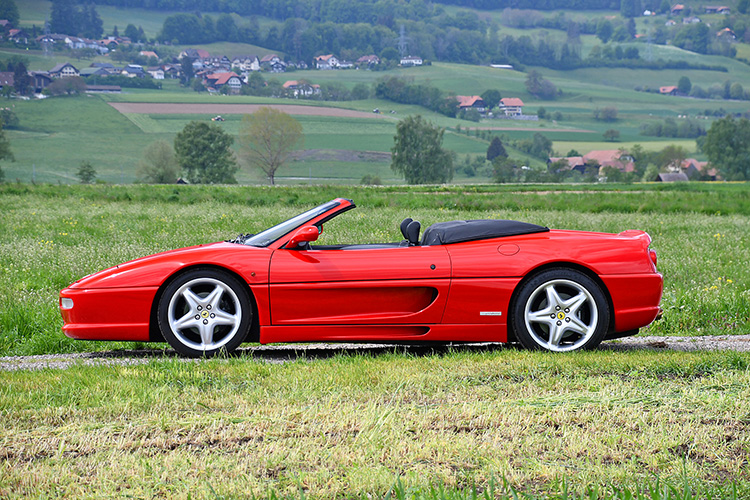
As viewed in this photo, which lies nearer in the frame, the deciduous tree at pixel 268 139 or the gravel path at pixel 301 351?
the gravel path at pixel 301 351

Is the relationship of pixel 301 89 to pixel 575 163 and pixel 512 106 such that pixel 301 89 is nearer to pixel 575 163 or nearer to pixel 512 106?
pixel 512 106

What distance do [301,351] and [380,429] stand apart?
264cm

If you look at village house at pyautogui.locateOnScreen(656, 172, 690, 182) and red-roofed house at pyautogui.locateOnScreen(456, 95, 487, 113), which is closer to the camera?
village house at pyautogui.locateOnScreen(656, 172, 690, 182)

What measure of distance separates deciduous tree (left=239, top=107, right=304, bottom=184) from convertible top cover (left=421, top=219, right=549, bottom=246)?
100 m

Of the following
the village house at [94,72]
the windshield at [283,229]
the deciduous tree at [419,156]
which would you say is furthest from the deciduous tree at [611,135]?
the windshield at [283,229]

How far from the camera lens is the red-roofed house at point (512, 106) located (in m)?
189

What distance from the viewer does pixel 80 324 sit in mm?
5562

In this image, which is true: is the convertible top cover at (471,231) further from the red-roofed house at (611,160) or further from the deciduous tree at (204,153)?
the red-roofed house at (611,160)

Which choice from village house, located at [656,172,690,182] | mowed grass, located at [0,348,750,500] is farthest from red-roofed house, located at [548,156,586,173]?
mowed grass, located at [0,348,750,500]

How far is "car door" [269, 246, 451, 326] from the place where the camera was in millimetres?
5445

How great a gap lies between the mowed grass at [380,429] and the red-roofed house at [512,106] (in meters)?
190

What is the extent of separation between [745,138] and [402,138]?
44.1 m

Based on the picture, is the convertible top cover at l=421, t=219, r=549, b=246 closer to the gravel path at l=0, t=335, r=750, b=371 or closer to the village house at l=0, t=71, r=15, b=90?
the gravel path at l=0, t=335, r=750, b=371

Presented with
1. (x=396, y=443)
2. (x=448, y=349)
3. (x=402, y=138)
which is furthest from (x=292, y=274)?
(x=402, y=138)
